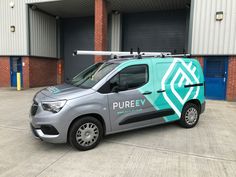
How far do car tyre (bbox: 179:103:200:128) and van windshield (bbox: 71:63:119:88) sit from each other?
2.22 m

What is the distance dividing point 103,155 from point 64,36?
14.0 metres

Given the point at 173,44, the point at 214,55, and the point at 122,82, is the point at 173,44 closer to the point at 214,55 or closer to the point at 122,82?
the point at 214,55

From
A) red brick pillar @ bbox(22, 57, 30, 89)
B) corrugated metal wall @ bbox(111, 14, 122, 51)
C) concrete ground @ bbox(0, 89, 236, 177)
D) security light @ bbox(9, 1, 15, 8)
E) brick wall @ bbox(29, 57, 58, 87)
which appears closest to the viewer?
concrete ground @ bbox(0, 89, 236, 177)

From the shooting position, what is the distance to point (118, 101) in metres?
3.99

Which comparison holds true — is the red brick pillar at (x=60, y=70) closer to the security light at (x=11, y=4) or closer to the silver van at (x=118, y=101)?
the security light at (x=11, y=4)

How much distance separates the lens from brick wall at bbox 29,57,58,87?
1339cm

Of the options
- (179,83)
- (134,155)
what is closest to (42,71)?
(179,83)

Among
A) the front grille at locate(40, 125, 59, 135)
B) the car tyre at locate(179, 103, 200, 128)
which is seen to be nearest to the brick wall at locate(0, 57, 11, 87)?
the front grille at locate(40, 125, 59, 135)

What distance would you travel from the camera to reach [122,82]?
4.12 m

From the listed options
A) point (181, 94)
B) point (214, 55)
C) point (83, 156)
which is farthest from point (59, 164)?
point (214, 55)

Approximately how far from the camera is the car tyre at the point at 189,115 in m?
5.00

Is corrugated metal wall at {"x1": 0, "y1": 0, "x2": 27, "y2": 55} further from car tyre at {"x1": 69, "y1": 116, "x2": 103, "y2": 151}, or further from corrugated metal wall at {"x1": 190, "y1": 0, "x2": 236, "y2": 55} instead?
car tyre at {"x1": 69, "y1": 116, "x2": 103, "y2": 151}

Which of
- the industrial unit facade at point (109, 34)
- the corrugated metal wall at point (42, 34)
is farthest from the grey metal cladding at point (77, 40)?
the corrugated metal wall at point (42, 34)

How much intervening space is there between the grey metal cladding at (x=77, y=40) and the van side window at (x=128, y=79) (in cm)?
1089
